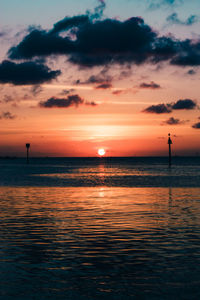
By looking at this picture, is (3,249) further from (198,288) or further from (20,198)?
(20,198)

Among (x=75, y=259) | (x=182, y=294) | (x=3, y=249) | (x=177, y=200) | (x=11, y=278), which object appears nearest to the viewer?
(x=182, y=294)

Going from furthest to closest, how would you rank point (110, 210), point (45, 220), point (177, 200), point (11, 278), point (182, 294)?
point (177, 200)
point (110, 210)
point (45, 220)
point (11, 278)
point (182, 294)

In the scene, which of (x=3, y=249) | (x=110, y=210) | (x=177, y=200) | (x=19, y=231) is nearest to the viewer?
(x=3, y=249)

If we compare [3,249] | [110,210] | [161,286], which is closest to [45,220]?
[110,210]

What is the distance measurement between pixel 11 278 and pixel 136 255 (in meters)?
4.31

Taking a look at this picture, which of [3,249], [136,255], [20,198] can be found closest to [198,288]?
[136,255]

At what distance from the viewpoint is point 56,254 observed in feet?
45.5

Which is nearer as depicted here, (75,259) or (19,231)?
(75,259)

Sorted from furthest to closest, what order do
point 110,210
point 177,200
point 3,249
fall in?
Answer: point 177,200
point 110,210
point 3,249

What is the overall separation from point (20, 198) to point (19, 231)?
14837 millimetres

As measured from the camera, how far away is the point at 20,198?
32938mm

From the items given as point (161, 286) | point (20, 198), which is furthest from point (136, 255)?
point (20, 198)

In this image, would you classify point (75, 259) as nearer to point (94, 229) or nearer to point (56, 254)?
point (56, 254)

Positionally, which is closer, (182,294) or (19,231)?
(182,294)
